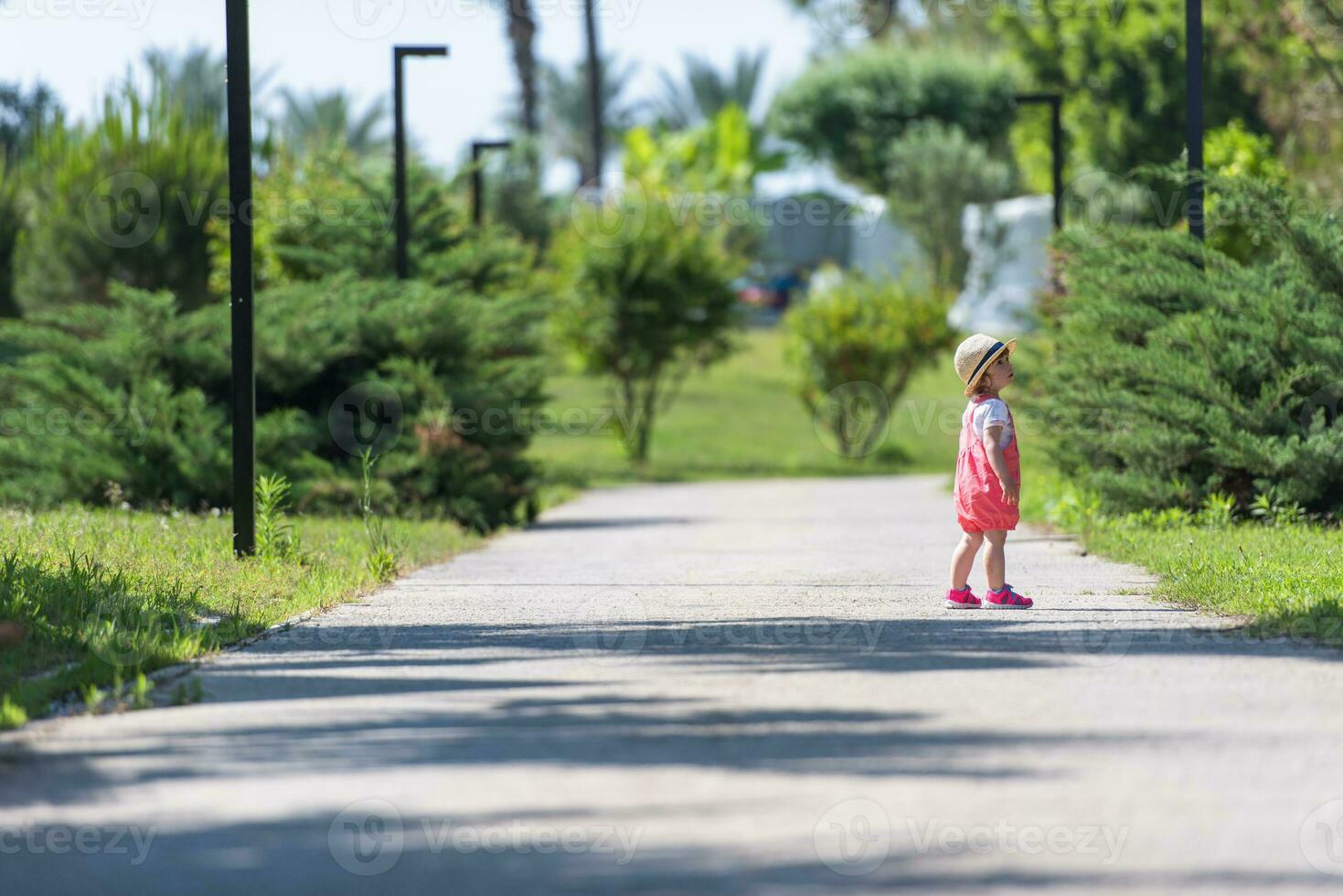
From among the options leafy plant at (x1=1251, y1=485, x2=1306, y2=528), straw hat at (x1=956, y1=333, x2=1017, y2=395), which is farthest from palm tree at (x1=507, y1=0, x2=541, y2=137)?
straw hat at (x1=956, y1=333, x2=1017, y2=395)

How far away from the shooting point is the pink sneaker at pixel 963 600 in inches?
382

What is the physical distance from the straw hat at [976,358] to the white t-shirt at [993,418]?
0.38ft

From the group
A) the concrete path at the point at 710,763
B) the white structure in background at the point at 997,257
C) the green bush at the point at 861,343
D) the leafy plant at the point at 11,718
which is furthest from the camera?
the white structure in background at the point at 997,257

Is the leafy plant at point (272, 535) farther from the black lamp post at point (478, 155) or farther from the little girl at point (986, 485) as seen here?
the black lamp post at point (478, 155)

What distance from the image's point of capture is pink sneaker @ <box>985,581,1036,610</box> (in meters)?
9.62

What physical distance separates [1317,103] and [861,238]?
94.8ft

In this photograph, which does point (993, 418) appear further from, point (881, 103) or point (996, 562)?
point (881, 103)

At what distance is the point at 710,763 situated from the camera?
5.82m

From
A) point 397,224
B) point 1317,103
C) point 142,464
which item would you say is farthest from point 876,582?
point 1317,103

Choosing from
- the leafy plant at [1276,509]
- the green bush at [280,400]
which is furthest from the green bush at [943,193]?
the leafy plant at [1276,509]

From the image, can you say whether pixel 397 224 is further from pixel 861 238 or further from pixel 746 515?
pixel 861 238

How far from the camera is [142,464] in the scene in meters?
15.9

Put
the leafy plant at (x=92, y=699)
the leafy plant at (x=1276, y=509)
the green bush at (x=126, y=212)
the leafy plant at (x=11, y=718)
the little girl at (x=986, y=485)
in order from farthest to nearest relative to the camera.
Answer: the green bush at (x=126, y=212)
the leafy plant at (x=1276, y=509)
the little girl at (x=986, y=485)
the leafy plant at (x=92, y=699)
the leafy plant at (x=11, y=718)

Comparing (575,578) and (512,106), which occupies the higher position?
(512,106)
